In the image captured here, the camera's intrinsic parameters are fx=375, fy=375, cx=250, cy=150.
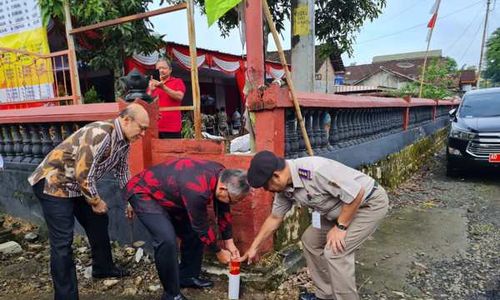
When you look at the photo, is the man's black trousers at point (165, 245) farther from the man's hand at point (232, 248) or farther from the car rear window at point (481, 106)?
the car rear window at point (481, 106)

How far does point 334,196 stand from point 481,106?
6.52m

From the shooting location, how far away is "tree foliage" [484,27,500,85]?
51.7m

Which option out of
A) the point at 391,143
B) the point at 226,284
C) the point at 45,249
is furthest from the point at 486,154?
the point at 45,249

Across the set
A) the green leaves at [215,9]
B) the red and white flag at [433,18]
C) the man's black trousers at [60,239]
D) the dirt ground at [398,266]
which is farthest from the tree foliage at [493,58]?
the man's black trousers at [60,239]

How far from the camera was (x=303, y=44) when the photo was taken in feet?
18.5

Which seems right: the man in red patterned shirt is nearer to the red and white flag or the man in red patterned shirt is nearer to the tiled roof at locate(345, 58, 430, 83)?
the red and white flag

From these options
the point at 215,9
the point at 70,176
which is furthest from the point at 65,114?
the point at 215,9

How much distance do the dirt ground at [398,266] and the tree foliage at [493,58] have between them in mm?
56289

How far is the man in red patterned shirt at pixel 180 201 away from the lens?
249 cm

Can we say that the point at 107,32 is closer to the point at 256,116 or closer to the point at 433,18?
the point at 256,116

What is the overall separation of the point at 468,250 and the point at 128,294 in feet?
10.9

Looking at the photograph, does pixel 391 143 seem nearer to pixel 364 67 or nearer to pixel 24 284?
pixel 24 284

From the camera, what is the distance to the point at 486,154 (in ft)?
21.2

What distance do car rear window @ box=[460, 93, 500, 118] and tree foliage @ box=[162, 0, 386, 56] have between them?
262 cm
